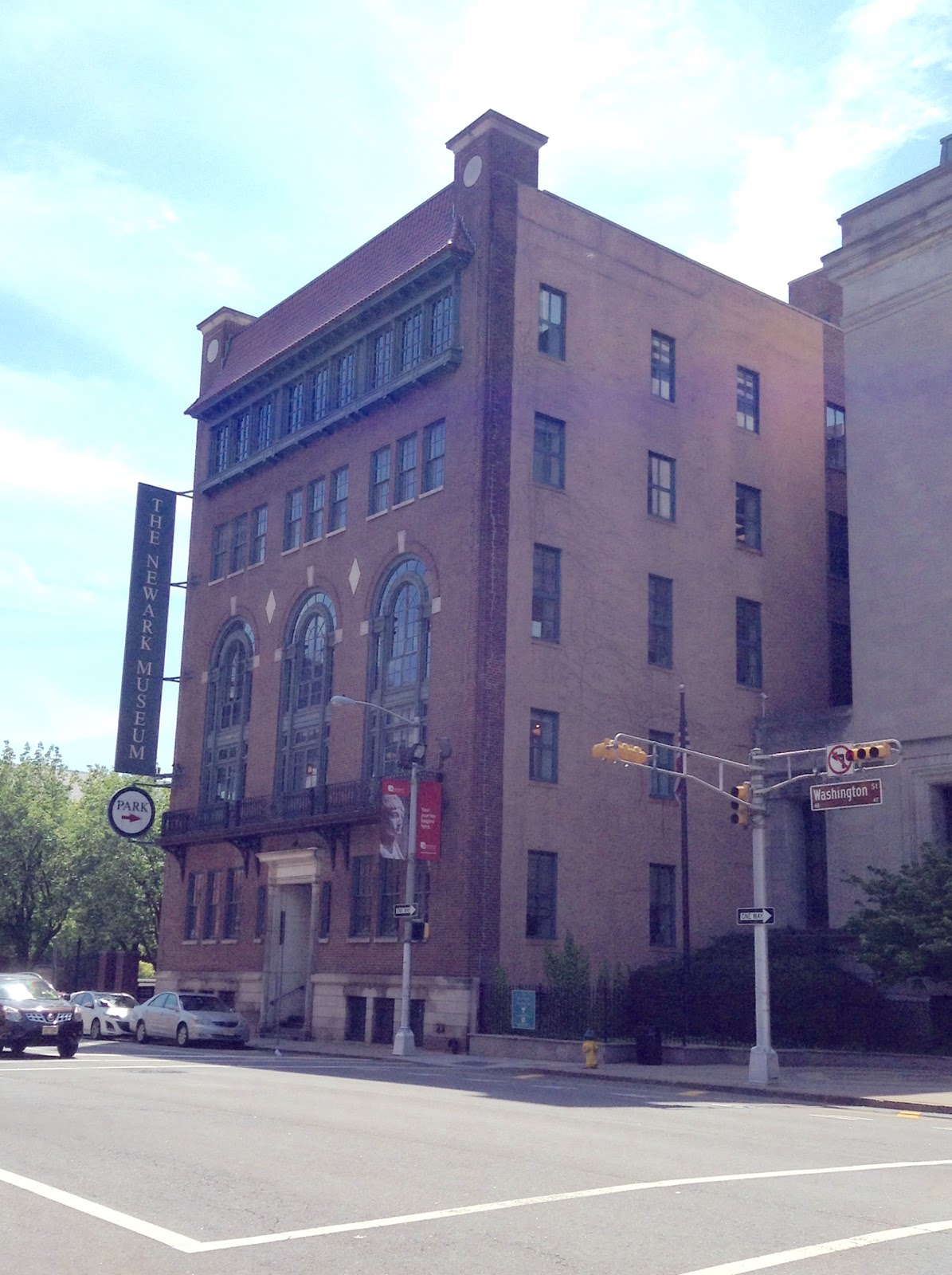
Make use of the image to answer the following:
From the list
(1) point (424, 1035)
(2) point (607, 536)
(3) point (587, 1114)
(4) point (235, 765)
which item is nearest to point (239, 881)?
(4) point (235, 765)

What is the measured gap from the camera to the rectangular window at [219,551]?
5347 cm

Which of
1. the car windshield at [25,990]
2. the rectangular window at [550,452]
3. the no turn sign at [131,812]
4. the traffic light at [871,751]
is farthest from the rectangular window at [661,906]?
the no turn sign at [131,812]

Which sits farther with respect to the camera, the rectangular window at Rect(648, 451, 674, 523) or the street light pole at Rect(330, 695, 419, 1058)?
the rectangular window at Rect(648, 451, 674, 523)

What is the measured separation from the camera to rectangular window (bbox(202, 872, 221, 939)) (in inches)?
1953

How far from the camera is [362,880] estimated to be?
138 feet

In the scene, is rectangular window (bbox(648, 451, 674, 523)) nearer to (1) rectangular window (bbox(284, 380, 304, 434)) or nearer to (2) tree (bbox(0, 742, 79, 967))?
(1) rectangular window (bbox(284, 380, 304, 434))

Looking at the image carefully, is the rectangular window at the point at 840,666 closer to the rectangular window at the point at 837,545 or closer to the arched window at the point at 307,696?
the rectangular window at the point at 837,545

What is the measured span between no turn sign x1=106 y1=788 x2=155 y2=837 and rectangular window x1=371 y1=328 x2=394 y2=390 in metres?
17.2

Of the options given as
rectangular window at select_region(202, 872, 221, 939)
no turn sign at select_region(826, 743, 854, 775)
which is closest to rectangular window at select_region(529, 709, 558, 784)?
no turn sign at select_region(826, 743, 854, 775)

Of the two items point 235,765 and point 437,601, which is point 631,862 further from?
point 235,765

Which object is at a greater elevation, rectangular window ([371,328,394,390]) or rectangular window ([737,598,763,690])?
rectangular window ([371,328,394,390])

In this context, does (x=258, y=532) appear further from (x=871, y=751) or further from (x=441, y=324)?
(x=871, y=751)

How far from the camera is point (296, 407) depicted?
164 ft

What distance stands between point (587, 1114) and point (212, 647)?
Result: 119ft
